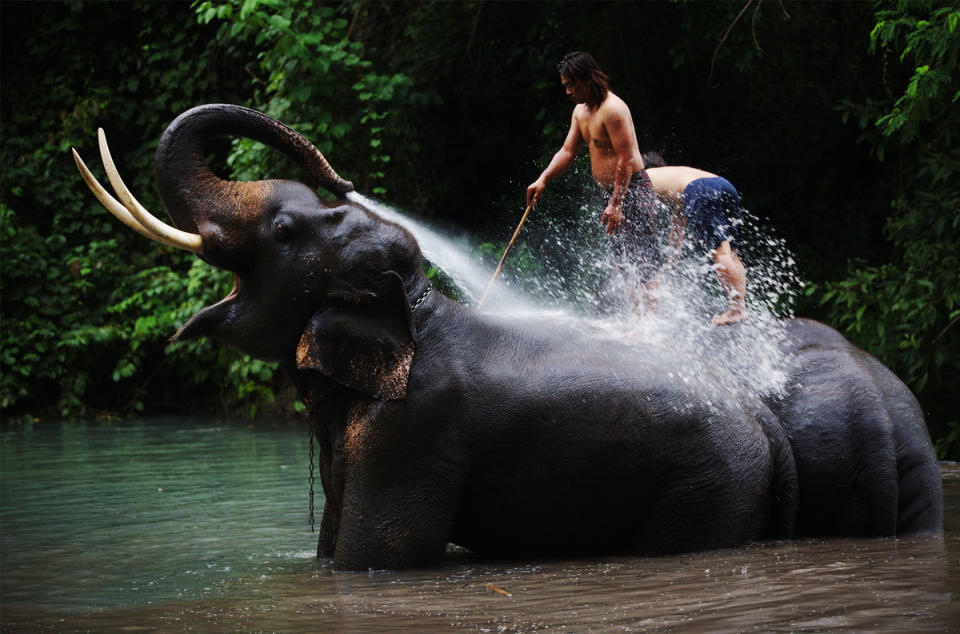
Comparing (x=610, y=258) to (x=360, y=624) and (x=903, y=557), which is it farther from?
(x=360, y=624)

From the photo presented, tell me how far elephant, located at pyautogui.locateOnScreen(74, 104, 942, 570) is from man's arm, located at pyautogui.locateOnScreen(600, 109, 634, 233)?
1.55m

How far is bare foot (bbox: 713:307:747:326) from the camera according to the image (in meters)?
5.23

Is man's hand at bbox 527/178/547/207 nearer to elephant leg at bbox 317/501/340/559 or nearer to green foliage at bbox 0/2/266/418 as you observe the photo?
elephant leg at bbox 317/501/340/559

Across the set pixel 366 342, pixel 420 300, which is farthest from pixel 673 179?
pixel 366 342

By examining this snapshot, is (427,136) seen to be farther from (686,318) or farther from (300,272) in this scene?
(300,272)

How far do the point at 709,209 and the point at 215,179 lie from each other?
A: 8.60ft

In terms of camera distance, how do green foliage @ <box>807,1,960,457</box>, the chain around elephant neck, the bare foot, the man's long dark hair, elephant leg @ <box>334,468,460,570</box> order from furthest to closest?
green foliage @ <box>807,1,960,457</box>, the man's long dark hair, the bare foot, the chain around elephant neck, elephant leg @ <box>334,468,460,570</box>

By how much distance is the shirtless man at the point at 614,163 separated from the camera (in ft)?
19.9

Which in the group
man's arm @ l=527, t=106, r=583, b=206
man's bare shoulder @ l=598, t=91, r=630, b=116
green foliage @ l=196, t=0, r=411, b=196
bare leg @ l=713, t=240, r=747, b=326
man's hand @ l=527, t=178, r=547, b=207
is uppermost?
green foliage @ l=196, t=0, r=411, b=196

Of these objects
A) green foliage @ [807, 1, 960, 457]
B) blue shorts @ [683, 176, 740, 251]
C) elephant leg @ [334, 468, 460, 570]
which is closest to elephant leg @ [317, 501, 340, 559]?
elephant leg @ [334, 468, 460, 570]

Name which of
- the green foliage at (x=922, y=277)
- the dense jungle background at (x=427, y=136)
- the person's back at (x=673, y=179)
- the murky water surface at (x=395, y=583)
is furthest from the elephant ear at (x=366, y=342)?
the dense jungle background at (x=427, y=136)

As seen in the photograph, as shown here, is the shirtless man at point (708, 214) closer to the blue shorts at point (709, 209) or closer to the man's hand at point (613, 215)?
the blue shorts at point (709, 209)

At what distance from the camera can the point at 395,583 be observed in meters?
4.13

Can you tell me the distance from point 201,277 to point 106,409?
10.0 feet
